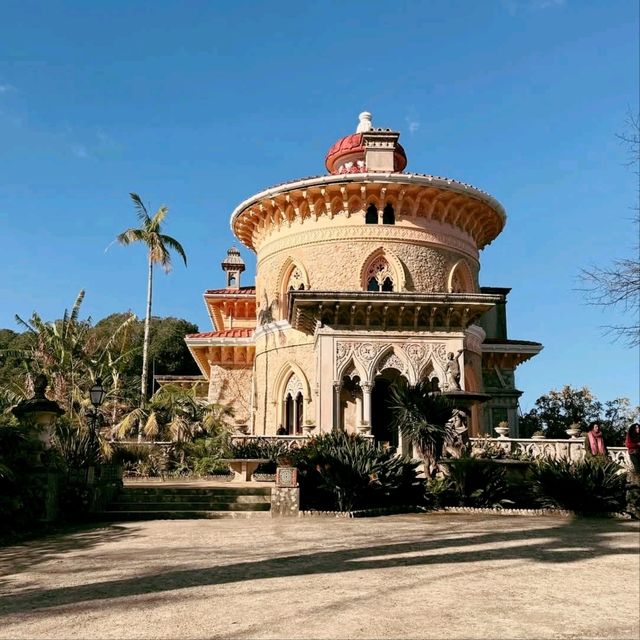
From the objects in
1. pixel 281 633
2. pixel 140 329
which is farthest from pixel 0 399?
pixel 140 329

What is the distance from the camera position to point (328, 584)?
5973mm

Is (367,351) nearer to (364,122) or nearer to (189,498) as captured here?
(189,498)

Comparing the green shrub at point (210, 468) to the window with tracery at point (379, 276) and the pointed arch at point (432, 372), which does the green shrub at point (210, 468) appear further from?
the window with tracery at point (379, 276)

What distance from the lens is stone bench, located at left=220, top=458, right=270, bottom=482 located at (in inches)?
687

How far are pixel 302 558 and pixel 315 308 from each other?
12.1 metres

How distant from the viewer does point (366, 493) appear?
504 inches

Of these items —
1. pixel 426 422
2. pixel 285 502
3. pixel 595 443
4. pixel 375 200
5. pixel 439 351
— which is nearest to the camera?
pixel 285 502

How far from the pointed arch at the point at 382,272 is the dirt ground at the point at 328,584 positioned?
12920mm

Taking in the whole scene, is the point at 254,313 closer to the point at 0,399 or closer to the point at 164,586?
the point at 0,399

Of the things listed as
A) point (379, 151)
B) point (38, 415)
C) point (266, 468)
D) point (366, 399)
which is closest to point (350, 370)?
point (366, 399)

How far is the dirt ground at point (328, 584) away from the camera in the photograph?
4.69 metres

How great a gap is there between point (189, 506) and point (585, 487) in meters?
7.58

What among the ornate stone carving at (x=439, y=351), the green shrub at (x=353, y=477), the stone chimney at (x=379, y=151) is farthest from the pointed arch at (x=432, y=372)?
the stone chimney at (x=379, y=151)

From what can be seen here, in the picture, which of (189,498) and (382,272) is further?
(382,272)
